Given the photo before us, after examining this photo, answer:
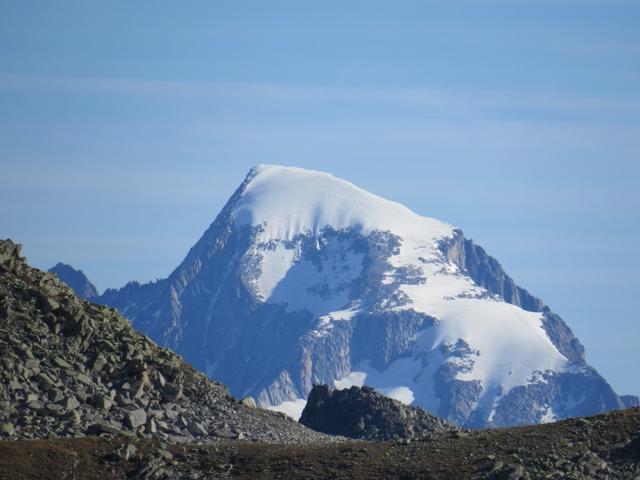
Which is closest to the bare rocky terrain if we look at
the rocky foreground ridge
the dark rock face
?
the rocky foreground ridge

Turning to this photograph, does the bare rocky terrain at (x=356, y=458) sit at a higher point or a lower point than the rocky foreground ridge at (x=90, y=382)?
lower

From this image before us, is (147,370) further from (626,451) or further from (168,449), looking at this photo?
(626,451)

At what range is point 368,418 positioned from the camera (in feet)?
527

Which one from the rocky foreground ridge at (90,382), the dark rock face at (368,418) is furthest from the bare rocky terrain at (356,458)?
the dark rock face at (368,418)

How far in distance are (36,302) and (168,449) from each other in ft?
63.2

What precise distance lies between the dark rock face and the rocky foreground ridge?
4550cm

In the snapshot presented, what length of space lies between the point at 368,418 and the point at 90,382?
67948mm

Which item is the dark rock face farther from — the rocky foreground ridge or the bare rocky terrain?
the bare rocky terrain

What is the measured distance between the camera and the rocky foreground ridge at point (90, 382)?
90.5 metres

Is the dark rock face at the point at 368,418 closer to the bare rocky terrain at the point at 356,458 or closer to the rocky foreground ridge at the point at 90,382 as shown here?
the rocky foreground ridge at the point at 90,382

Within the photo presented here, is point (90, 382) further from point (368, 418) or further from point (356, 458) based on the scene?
point (368, 418)

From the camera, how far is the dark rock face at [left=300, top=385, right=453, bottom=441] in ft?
506

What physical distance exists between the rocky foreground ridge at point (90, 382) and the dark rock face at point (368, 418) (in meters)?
45.5

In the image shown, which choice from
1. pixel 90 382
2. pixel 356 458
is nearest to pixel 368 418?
pixel 90 382
